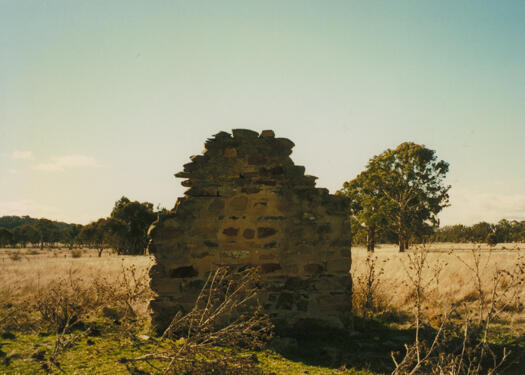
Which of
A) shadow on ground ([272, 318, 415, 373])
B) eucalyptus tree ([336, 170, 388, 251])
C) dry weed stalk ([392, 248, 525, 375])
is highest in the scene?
eucalyptus tree ([336, 170, 388, 251])

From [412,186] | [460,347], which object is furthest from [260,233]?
[412,186]

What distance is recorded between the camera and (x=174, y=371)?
12.1 feet

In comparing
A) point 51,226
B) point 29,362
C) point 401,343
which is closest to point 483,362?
point 401,343

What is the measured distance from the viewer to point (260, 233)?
6.07 meters

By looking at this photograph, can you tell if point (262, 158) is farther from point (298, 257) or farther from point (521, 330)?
point (521, 330)

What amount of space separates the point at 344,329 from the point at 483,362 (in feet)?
6.39

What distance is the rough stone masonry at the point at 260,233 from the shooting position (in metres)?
5.89

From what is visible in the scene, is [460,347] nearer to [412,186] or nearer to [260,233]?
[260,233]

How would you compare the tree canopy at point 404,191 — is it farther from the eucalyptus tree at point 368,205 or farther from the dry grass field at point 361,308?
the dry grass field at point 361,308

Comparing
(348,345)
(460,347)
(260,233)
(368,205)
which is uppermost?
(368,205)

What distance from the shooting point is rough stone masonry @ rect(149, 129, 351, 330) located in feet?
19.3

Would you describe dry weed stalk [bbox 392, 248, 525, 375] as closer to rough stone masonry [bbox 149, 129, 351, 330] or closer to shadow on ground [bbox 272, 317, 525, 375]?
shadow on ground [bbox 272, 317, 525, 375]

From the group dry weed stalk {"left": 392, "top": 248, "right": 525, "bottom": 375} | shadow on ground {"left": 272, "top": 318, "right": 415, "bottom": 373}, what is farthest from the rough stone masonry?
dry weed stalk {"left": 392, "top": 248, "right": 525, "bottom": 375}

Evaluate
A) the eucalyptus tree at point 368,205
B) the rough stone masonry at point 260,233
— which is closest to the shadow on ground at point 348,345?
the rough stone masonry at point 260,233
